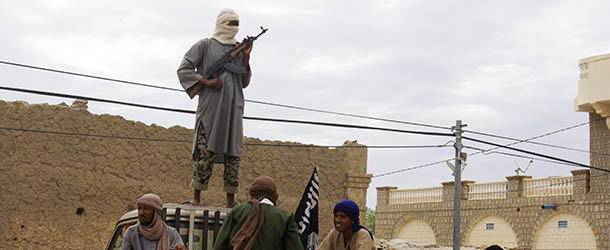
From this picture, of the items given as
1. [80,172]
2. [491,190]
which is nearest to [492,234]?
[491,190]

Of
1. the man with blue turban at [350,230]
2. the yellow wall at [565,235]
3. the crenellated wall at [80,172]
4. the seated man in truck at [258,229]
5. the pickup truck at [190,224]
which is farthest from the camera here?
the yellow wall at [565,235]

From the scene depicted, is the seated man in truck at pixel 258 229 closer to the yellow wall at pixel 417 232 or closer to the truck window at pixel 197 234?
the truck window at pixel 197 234

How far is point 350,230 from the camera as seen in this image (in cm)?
512

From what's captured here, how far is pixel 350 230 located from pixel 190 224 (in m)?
1.36

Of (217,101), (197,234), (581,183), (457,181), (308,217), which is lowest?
(197,234)

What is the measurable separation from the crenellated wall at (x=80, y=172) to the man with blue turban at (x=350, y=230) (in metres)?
6.55

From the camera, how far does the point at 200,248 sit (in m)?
5.86

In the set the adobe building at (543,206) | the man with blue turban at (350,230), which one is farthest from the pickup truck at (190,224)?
the adobe building at (543,206)

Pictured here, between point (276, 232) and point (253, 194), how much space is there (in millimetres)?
294

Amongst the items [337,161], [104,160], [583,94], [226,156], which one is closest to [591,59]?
[583,94]

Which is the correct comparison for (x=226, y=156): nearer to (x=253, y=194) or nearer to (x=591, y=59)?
(x=253, y=194)

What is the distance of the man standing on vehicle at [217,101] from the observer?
21.1 ft

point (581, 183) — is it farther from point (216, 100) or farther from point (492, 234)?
point (216, 100)

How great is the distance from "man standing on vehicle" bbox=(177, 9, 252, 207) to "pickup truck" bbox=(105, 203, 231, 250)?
327mm
